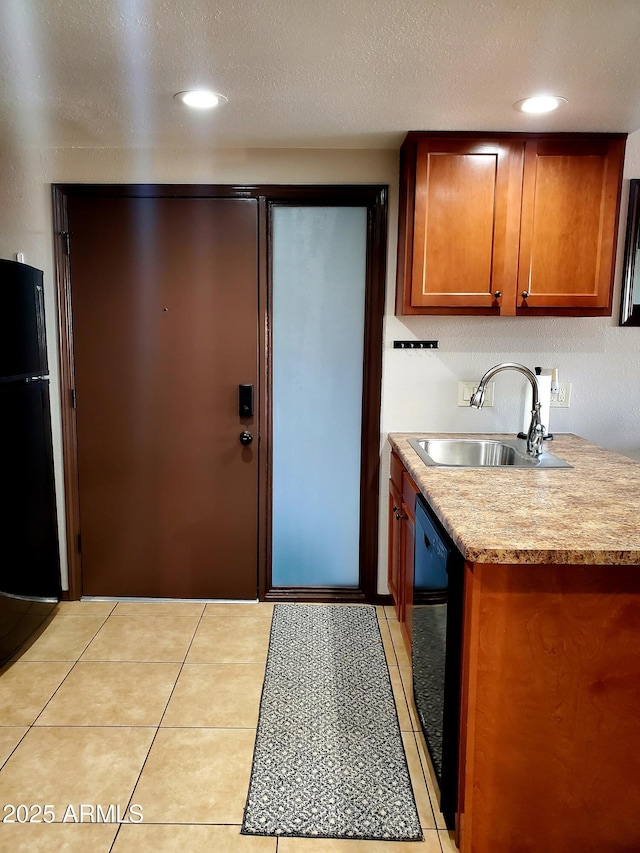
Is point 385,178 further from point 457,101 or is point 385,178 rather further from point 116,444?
point 116,444

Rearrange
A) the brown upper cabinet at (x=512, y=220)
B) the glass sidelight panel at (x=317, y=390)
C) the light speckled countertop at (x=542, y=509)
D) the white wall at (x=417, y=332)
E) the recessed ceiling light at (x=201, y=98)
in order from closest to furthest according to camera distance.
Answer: the light speckled countertop at (x=542, y=509)
the recessed ceiling light at (x=201, y=98)
the brown upper cabinet at (x=512, y=220)
the white wall at (x=417, y=332)
the glass sidelight panel at (x=317, y=390)

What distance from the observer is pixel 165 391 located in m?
3.08

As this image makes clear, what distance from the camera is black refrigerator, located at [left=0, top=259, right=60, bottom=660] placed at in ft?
8.13

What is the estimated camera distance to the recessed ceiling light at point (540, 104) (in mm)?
2230

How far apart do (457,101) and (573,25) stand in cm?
60

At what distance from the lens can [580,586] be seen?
149cm

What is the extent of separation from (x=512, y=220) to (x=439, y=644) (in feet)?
5.81

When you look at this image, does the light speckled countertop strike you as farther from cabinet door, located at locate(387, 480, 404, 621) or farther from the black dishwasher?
cabinet door, located at locate(387, 480, 404, 621)

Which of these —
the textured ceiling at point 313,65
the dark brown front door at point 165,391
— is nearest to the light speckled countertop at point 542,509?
the dark brown front door at point 165,391

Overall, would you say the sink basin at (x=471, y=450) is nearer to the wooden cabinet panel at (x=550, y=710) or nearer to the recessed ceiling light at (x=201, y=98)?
the wooden cabinet panel at (x=550, y=710)

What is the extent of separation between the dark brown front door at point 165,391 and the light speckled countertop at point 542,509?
3.50 feet

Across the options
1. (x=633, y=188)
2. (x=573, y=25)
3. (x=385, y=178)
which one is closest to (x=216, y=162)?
(x=385, y=178)

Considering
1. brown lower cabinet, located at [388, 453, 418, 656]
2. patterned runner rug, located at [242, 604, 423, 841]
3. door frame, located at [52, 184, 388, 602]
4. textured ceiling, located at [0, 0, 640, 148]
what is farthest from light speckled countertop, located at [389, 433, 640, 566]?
textured ceiling, located at [0, 0, 640, 148]

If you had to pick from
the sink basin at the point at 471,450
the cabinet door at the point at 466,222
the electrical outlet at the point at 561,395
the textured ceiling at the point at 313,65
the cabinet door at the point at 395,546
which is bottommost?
the cabinet door at the point at 395,546
